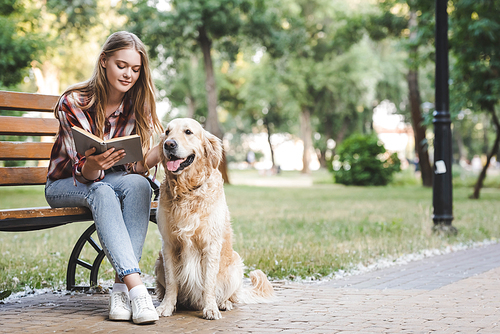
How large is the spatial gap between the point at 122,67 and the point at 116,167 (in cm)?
72

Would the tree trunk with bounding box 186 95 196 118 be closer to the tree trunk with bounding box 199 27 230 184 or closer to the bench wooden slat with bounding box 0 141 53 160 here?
the tree trunk with bounding box 199 27 230 184

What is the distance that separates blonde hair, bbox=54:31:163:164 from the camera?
3.55m

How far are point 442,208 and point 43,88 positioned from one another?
2063 cm

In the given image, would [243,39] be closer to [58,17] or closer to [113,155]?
[58,17]

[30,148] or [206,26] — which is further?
[206,26]

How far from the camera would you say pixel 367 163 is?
75.1 feet

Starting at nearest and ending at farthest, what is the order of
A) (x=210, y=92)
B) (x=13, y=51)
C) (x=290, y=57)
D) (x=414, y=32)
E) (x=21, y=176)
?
(x=21, y=176) < (x=13, y=51) < (x=414, y=32) < (x=210, y=92) < (x=290, y=57)

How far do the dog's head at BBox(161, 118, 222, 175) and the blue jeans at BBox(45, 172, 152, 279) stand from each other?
309mm

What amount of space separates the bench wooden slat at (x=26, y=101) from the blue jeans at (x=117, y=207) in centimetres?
82

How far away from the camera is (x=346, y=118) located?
4328cm

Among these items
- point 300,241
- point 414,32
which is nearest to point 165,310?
point 300,241

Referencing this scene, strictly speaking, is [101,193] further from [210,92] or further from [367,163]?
[367,163]

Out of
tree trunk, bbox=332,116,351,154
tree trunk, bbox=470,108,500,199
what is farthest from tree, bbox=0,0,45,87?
tree trunk, bbox=332,116,351,154

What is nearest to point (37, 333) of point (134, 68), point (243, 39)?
point (134, 68)
